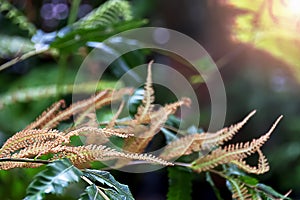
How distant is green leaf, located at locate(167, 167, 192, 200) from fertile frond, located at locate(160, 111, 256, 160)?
26 mm

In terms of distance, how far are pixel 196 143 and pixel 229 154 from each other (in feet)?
0.11

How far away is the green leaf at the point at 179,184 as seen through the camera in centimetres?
38

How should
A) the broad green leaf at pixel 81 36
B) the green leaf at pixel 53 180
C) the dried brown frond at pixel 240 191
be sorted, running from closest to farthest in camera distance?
the green leaf at pixel 53 180
the dried brown frond at pixel 240 191
the broad green leaf at pixel 81 36

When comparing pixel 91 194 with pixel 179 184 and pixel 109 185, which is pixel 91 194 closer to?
pixel 109 185

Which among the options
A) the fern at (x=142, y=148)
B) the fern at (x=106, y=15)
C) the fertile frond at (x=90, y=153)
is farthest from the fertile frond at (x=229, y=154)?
the fern at (x=106, y=15)

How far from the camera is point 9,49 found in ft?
2.31

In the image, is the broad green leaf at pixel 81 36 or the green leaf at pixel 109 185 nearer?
the green leaf at pixel 109 185

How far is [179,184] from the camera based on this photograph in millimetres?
380

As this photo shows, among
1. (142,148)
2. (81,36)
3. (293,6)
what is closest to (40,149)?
(142,148)

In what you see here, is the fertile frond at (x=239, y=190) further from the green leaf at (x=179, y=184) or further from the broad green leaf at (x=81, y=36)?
the broad green leaf at (x=81, y=36)

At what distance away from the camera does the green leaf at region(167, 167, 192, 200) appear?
0.38m

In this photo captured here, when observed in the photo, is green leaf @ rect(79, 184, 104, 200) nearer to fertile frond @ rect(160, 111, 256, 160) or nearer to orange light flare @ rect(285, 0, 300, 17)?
fertile frond @ rect(160, 111, 256, 160)

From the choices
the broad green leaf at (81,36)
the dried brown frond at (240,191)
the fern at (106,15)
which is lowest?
the dried brown frond at (240,191)

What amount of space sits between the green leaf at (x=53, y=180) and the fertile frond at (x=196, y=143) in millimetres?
159
